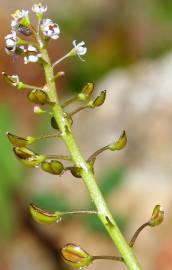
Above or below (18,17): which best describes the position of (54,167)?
below

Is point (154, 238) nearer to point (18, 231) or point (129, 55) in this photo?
point (18, 231)

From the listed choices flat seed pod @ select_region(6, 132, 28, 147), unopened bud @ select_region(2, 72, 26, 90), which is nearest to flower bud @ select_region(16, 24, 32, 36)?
unopened bud @ select_region(2, 72, 26, 90)

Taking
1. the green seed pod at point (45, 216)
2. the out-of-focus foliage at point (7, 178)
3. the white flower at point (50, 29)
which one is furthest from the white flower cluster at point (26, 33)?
the out-of-focus foliage at point (7, 178)

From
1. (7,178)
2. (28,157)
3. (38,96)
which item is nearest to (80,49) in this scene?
(38,96)

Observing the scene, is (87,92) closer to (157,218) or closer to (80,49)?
(80,49)

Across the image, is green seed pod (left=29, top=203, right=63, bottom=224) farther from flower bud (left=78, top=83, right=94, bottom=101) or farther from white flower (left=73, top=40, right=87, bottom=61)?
white flower (left=73, top=40, right=87, bottom=61)

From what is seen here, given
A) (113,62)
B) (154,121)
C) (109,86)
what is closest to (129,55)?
(113,62)

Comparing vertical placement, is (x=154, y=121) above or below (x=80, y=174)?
above

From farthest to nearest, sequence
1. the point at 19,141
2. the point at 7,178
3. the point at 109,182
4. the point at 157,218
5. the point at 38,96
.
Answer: the point at 7,178 < the point at 109,182 < the point at 157,218 < the point at 19,141 < the point at 38,96
